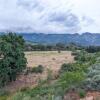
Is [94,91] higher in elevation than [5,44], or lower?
lower

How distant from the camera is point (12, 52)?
36219 millimetres

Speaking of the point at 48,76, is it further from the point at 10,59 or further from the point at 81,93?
the point at 81,93

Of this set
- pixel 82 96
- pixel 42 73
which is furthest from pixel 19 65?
pixel 82 96

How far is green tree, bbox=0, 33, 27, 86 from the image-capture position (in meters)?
34.7

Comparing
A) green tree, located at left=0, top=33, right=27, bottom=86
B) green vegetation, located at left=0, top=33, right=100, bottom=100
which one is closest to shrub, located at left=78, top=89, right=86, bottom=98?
green vegetation, located at left=0, top=33, right=100, bottom=100

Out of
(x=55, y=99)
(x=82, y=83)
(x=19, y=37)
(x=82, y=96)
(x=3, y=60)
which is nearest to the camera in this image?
(x=55, y=99)

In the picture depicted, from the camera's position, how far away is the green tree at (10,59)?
34.7 metres

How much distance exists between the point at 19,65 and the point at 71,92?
12.4 m

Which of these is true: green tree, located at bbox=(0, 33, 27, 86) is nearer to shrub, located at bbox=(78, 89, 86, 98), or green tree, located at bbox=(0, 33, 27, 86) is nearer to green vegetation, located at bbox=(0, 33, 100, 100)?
green vegetation, located at bbox=(0, 33, 100, 100)

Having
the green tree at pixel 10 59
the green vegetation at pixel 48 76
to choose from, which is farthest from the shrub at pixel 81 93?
the green tree at pixel 10 59

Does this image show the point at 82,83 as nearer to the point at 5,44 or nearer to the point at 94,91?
the point at 94,91

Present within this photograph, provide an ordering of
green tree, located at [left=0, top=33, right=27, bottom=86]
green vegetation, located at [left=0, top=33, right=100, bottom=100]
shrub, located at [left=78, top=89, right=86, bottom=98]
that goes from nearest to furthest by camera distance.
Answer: shrub, located at [left=78, top=89, right=86, bottom=98] → green vegetation, located at [left=0, top=33, right=100, bottom=100] → green tree, located at [left=0, top=33, right=27, bottom=86]

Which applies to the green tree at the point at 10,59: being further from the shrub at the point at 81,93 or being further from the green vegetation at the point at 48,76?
the shrub at the point at 81,93

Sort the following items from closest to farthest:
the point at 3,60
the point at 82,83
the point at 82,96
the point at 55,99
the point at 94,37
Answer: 1. the point at 55,99
2. the point at 82,96
3. the point at 82,83
4. the point at 3,60
5. the point at 94,37
